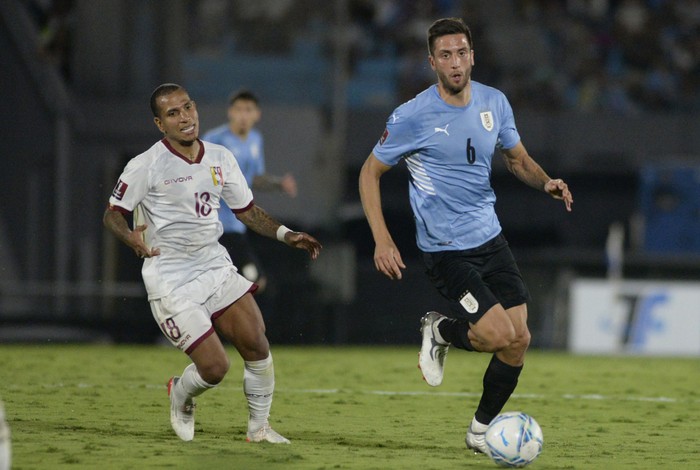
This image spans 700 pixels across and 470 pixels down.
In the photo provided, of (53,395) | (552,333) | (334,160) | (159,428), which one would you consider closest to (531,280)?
(552,333)

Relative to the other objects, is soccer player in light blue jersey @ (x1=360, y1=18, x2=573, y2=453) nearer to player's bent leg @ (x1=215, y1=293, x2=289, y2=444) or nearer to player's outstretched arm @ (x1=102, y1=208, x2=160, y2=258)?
player's bent leg @ (x1=215, y1=293, x2=289, y2=444)

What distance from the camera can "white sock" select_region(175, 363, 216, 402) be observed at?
6.88 metres

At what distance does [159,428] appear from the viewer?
24.5 ft

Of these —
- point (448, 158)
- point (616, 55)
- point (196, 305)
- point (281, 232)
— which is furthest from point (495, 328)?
point (616, 55)

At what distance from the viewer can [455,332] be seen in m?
7.06

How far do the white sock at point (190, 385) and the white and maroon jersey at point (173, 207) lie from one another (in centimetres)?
46

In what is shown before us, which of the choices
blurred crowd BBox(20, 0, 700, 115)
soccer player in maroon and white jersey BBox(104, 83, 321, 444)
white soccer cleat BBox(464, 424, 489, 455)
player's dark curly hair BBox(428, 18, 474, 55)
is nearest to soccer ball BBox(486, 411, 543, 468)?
white soccer cleat BBox(464, 424, 489, 455)

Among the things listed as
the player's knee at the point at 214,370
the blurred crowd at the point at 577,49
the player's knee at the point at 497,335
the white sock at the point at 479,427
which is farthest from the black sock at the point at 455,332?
the blurred crowd at the point at 577,49

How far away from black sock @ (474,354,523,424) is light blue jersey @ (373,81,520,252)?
2.32ft

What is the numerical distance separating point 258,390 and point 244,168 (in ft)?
15.7

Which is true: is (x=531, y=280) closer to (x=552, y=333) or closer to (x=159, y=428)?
(x=552, y=333)

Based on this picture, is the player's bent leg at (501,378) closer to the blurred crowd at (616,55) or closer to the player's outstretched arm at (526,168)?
the player's outstretched arm at (526,168)

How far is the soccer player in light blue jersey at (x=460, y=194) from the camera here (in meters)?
6.76

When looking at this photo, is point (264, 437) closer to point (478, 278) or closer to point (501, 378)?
point (501, 378)
